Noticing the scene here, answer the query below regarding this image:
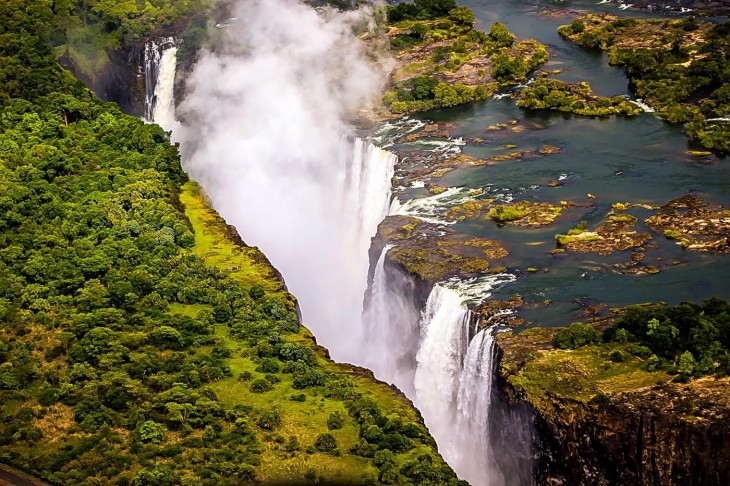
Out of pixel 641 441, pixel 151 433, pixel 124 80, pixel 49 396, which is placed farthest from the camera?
pixel 124 80

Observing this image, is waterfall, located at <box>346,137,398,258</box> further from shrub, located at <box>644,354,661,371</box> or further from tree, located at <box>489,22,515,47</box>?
shrub, located at <box>644,354,661,371</box>

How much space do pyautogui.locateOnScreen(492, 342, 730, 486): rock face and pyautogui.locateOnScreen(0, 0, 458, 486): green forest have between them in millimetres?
5886

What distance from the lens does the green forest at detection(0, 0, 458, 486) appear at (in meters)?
69.3

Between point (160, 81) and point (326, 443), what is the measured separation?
6912cm

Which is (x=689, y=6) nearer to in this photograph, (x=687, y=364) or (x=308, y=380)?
(x=687, y=364)

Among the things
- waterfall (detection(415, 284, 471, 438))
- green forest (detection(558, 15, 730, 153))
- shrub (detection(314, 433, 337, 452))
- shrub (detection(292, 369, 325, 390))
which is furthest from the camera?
green forest (detection(558, 15, 730, 153))

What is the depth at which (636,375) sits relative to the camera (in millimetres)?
67500

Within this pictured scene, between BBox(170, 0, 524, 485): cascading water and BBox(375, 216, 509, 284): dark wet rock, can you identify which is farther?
BBox(375, 216, 509, 284): dark wet rock

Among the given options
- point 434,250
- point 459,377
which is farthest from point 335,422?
point 434,250

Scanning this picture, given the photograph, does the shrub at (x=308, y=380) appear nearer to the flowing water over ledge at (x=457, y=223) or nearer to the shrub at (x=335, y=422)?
the shrub at (x=335, y=422)

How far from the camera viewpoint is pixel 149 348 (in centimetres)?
8000

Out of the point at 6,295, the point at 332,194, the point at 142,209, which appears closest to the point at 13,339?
the point at 6,295

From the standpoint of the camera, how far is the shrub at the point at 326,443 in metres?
70.2

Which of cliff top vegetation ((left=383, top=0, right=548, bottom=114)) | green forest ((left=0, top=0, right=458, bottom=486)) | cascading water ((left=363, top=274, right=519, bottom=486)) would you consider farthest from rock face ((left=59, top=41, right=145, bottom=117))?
cascading water ((left=363, top=274, right=519, bottom=486))
